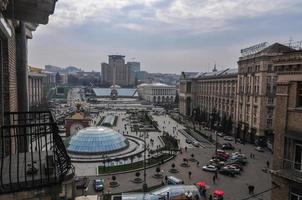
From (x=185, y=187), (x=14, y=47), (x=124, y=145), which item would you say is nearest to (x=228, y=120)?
(x=124, y=145)

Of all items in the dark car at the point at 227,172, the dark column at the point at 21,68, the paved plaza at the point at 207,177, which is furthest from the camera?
the dark car at the point at 227,172

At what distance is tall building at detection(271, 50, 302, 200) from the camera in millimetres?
11359

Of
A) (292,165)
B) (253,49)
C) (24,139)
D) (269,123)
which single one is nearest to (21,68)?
(24,139)

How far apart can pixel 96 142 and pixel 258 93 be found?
31211 mm

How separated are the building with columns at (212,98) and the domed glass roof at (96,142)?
29.6 meters

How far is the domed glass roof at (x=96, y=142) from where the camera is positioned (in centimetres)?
4359

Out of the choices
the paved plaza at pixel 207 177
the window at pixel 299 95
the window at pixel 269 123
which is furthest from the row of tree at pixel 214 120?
the window at pixel 299 95

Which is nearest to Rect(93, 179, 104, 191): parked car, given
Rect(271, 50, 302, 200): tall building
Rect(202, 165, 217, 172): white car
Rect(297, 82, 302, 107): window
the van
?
the van

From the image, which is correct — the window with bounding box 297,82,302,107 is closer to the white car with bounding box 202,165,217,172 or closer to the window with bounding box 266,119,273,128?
the white car with bounding box 202,165,217,172

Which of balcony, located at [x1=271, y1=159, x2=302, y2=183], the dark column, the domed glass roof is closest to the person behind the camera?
the dark column

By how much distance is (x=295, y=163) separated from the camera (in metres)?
11.3

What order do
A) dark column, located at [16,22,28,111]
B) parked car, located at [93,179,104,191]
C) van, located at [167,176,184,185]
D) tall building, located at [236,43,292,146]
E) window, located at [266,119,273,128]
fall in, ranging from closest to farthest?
dark column, located at [16,22,28,111] → parked car, located at [93,179,104,191] → van, located at [167,176,184,185] → tall building, located at [236,43,292,146] → window, located at [266,119,273,128]

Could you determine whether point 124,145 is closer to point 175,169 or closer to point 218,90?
point 175,169

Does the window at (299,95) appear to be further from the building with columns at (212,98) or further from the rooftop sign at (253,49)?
the building with columns at (212,98)
